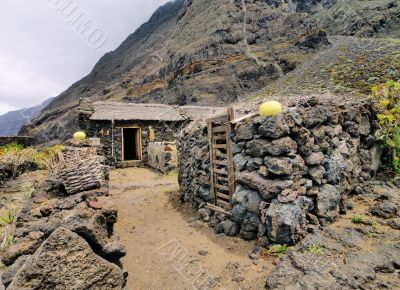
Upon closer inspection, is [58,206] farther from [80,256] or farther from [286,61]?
[286,61]

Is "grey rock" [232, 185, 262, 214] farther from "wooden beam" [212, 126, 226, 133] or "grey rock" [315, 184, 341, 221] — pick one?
"wooden beam" [212, 126, 226, 133]

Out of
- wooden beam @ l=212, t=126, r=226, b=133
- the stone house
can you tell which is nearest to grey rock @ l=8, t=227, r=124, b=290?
wooden beam @ l=212, t=126, r=226, b=133

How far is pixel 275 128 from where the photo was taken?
17.7 feet

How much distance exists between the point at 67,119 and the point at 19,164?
30.1m

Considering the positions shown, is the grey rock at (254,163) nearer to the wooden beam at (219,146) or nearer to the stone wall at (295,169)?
the stone wall at (295,169)

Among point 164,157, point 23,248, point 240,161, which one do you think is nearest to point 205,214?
point 240,161

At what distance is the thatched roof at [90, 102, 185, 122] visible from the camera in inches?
682

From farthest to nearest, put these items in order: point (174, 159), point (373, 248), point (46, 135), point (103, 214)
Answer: point (46, 135) < point (174, 159) < point (373, 248) < point (103, 214)

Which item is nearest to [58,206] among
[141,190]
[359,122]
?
[359,122]

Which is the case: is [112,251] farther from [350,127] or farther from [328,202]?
[350,127]

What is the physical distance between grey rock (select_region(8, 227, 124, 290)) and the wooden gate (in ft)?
15.3

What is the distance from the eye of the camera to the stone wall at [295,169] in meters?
5.22

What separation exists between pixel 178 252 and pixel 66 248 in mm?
4084

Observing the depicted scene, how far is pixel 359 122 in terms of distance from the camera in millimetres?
7090
